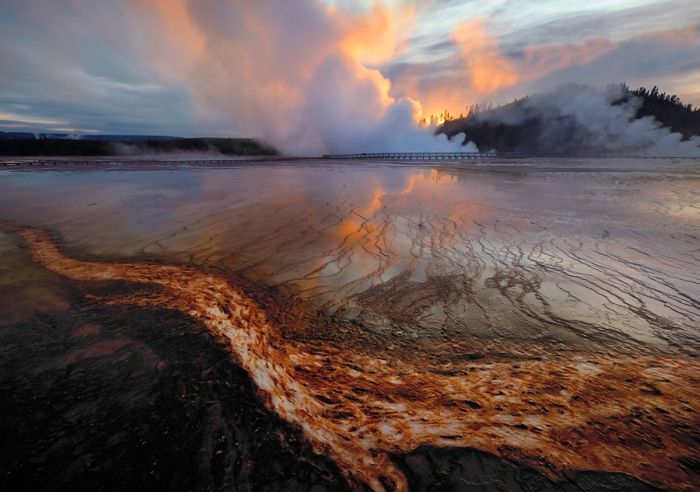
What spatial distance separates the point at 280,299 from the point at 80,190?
2015 cm

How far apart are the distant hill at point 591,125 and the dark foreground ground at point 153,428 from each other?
107 meters

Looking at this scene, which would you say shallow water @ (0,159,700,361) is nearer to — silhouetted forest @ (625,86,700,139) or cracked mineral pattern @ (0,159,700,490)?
cracked mineral pattern @ (0,159,700,490)

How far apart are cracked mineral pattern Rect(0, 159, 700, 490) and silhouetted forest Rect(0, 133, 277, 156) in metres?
97.0

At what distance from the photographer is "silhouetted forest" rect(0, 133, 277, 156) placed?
274 feet

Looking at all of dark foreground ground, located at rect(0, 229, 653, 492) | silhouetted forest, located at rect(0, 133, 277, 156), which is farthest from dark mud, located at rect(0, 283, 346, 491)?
silhouetted forest, located at rect(0, 133, 277, 156)

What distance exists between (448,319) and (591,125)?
129 metres

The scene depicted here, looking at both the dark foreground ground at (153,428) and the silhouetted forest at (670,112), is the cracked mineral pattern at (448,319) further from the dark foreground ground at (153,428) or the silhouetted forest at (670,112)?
the silhouetted forest at (670,112)

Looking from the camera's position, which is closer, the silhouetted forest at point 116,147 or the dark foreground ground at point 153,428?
the dark foreground ground at point 153,428

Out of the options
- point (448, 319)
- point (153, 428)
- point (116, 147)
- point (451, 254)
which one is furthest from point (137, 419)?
point (116, 147)

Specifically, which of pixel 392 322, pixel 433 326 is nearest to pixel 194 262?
pixel 392 322

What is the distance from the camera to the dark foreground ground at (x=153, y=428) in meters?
2.59

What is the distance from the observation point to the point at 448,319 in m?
4.97

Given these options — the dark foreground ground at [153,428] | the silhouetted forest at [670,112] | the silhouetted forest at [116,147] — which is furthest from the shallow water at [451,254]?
the silhouetted forest at [670,112]

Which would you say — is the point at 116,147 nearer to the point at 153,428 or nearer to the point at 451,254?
the point at 451,254
